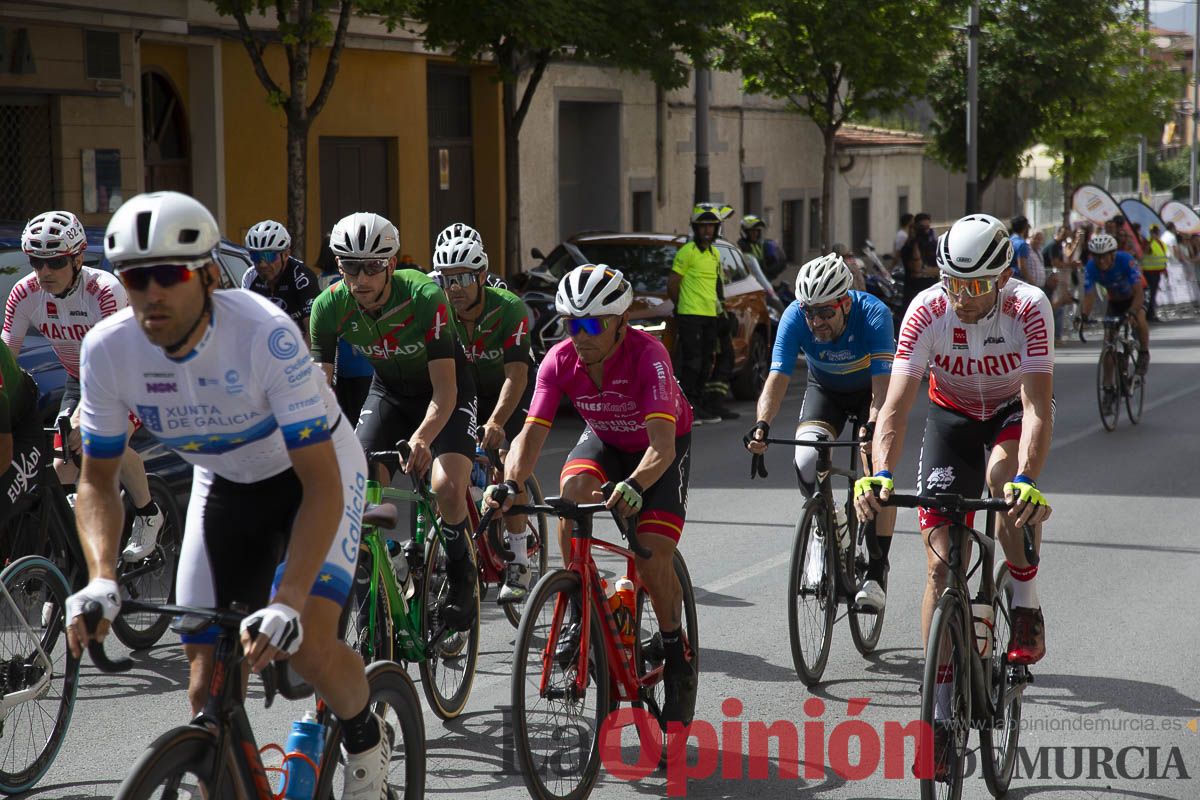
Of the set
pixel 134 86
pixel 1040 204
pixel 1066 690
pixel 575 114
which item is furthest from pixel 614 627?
pixel 1040 204

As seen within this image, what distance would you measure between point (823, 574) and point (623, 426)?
168 centimetres

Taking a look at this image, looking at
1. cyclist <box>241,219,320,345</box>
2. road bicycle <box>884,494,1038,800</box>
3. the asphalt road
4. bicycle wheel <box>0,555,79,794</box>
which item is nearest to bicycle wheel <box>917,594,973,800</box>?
road bicycle <box>884,494,1038,800</box>

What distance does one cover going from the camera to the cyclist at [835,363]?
23.4ft

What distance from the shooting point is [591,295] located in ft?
17.9

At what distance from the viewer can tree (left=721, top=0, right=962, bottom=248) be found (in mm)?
25938

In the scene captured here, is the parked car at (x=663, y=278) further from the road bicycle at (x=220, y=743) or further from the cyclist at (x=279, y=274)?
the road bicycle at (x=220, y=743)

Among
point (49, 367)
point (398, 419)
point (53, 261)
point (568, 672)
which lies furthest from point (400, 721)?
point (49, 367)

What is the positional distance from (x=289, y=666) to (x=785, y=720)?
2.86m

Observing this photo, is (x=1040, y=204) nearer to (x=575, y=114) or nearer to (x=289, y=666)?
(x=575, y=114)

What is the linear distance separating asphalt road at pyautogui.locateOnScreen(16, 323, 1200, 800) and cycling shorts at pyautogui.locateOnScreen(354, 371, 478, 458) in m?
1.09

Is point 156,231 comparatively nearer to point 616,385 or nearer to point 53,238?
point 616,385

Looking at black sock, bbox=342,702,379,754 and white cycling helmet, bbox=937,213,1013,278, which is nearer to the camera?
black sock, bbox=342,702,379,754

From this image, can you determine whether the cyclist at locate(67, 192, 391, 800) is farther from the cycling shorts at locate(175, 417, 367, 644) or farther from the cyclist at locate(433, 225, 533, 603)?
the cyclist at locate(433, 225, 533, 603)

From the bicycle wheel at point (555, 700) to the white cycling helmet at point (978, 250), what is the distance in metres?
1.79
